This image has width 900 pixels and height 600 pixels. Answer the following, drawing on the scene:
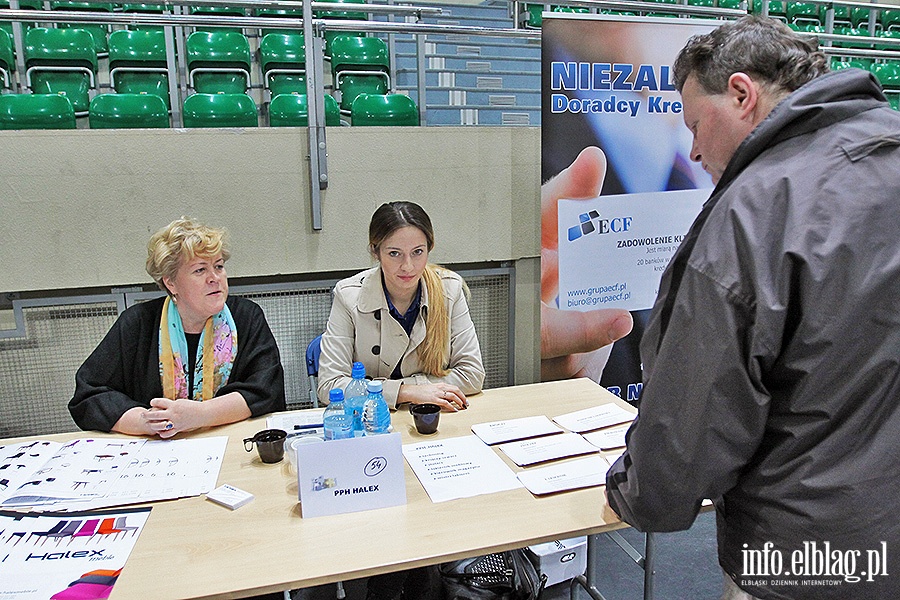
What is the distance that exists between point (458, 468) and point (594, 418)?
0.52 metres

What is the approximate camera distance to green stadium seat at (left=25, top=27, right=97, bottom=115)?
3711 millimetres

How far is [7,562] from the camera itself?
3.96ft

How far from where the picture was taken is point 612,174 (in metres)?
3.01

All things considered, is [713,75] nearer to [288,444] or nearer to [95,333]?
[288,444]

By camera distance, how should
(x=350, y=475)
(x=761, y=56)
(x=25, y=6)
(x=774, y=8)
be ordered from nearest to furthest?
(x=761, y=56) → (x=350, y=475) → (x=25, y=6) → (x=774, y=8)

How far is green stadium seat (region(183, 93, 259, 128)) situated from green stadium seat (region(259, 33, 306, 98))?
97cm

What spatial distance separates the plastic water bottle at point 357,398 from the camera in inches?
63.2

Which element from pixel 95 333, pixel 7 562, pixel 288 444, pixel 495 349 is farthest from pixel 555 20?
pixel 7 562

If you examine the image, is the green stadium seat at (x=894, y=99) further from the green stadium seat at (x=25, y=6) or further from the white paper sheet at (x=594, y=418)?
the green stadium seat at (x=25, y=6)

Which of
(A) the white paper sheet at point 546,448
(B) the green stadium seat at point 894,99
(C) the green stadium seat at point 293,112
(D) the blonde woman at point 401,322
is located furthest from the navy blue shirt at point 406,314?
(B) the green stadium seat at point 894,99

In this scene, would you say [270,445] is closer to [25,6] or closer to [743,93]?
[743,93]

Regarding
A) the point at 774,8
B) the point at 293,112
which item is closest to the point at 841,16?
the point at 774,8

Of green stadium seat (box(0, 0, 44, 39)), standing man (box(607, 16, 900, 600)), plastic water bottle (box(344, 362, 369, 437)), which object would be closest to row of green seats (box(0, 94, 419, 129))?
green stadium seat (box(0, 0, 44, 39))

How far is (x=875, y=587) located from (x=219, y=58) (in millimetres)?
4180
